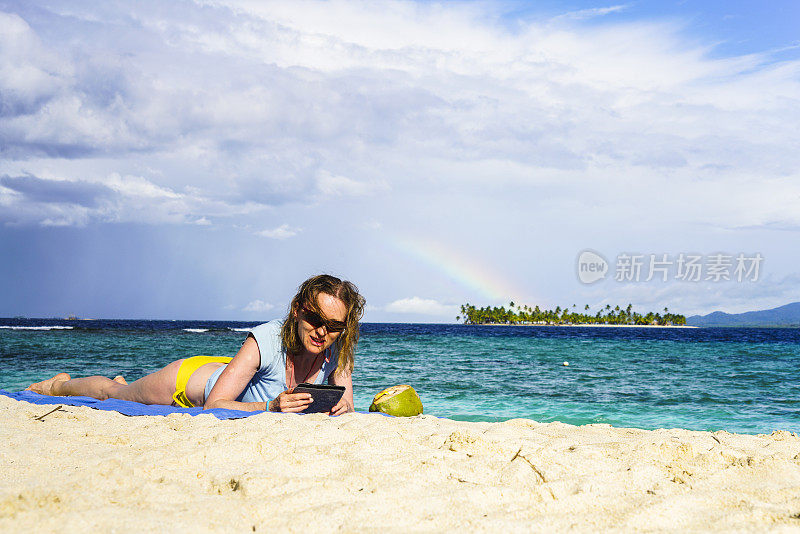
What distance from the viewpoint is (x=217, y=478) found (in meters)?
2.66

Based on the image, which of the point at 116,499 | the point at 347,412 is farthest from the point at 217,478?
the point at 347,412

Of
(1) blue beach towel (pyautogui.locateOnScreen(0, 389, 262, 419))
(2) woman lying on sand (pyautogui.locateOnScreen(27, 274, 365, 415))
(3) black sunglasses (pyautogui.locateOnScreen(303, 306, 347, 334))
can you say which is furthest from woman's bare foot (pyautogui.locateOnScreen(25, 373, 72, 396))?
(3) black sunglasses (pyautogui.locateOnScreen(303, 306, 347, 334))

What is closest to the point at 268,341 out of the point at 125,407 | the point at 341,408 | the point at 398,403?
the point at 341,408

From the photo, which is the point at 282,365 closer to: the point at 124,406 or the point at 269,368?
the point at 269,368

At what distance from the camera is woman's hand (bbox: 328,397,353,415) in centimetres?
490

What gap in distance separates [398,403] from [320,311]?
5.56 feet

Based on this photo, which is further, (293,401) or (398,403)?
(398,403)

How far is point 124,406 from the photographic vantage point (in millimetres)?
4992

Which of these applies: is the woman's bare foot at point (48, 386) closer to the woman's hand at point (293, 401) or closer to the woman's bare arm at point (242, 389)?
the woman's bare arm at point (242, 389)

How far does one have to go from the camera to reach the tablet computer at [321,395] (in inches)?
181

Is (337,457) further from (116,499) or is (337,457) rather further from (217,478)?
(116,499)

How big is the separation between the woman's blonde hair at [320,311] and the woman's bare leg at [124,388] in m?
1.26

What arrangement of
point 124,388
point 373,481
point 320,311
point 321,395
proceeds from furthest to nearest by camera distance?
1. point 124,388
2. point 321,395
3. point 320,311
4. point 373,481

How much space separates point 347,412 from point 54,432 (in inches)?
90.3
